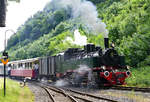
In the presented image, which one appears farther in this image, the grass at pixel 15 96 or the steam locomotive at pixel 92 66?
the steam locomotive at pixel 92 66

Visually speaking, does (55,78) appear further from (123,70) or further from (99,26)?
(123,70)

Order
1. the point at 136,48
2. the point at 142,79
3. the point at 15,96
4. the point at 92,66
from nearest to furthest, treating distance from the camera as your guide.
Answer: the point at 15,96 → the point at 92,66 → the point at 142,79 → the point at 136,48

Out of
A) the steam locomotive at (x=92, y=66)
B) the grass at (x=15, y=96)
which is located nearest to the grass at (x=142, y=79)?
the steam locomotive at (x=92, y=66)

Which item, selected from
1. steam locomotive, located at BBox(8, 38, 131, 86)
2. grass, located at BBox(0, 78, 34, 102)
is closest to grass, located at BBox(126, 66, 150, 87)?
steam locomotive, located at BBox(8, 38, 131, 86)

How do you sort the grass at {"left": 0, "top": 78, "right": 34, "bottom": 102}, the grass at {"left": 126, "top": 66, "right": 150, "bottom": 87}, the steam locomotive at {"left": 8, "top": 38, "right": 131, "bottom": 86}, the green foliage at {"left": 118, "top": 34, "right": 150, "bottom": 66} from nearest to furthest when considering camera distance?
1. the grass at {"left": 0, "top": 78, "right": 34, "bottom": 102}
2. the steam locomotive at {"left": 8, "top": 38, "right": 131, "bottom": 86}
3. the grass at {"left": 126, "top": 66, "right": 150, "bottom": 87}
4. the green foliage at {"left": 118, "top": 34, "right": 150, "bottom": 66}

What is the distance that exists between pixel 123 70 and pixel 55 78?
9399 millimetres

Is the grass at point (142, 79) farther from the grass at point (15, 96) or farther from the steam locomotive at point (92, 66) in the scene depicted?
the grass at point (15, 96)

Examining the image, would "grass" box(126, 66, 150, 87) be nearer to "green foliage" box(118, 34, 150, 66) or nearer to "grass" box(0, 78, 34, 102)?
"green foliage" box(118, 34, 150, 66)

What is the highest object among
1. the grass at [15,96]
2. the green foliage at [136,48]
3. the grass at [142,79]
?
the green foliage at [136,48]

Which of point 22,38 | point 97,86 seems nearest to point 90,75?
point 97,86

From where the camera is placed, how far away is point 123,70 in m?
16.8

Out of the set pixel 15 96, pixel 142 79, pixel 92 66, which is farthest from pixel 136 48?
pixel 15 96

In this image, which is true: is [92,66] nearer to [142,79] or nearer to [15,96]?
[142,79]

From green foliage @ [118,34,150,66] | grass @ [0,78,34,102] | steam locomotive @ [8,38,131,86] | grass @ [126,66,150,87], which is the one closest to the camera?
grass @ [0,78,34,102]
